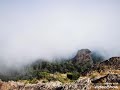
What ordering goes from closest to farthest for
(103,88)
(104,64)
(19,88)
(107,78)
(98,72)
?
(103,88), (107,78), (19,88), (98,72), (104,64)

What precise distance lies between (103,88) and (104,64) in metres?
79.8

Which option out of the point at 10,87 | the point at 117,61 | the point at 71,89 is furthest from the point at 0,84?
the point at 117,61

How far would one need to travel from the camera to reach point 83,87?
109 metres

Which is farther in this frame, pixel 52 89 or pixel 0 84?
pixel 0 84

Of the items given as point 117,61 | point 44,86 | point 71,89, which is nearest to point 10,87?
point 44,86

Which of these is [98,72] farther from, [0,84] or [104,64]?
[0,84]

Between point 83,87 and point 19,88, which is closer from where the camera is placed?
point 83,87

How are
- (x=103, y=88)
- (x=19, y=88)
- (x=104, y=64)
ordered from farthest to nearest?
(x=104, y=64) → (x=19, y=88) → (x=103, y=88)

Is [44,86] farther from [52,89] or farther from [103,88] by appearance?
[103,88]

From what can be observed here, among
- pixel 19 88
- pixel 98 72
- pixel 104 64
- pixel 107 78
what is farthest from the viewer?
pixel 104 64

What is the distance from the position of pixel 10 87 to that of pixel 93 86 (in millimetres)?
36314

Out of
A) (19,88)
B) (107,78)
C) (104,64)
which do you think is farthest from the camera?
(104,64)

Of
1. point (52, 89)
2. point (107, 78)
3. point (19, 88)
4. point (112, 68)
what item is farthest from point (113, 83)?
point (112, 68)

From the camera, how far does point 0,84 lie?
429 ft
